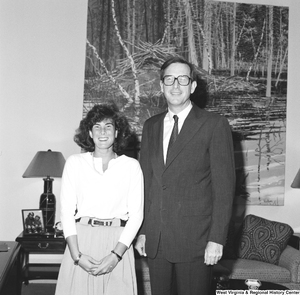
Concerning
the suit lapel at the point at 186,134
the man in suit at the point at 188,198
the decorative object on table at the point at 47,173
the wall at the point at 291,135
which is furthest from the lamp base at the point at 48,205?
the suit lapel at the point at 186,134

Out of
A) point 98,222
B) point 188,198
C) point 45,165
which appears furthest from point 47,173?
point 188,198

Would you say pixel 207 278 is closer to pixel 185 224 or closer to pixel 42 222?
pixel 185 224

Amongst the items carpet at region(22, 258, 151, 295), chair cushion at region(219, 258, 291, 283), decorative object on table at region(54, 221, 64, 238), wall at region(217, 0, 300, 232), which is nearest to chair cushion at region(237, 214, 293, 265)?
chair cushion at region(219, 258, 291, 283)

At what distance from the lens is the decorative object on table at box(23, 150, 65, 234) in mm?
4395

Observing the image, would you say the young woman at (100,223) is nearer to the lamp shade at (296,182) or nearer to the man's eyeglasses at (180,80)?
the man's eyeglasses at (180,80)

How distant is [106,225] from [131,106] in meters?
2.55

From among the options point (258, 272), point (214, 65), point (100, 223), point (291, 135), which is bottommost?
point (258, 272)

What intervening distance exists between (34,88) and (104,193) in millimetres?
2655

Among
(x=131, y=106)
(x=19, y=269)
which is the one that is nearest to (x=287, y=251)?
(x=131, y=106)

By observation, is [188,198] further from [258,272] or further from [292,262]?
[292,262]

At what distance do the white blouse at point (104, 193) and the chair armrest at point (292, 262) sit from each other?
2.27 m

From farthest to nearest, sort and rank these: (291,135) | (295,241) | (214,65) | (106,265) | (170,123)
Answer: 1. (291,135)
2. (214,65)
3. (295,241)
4. (170,123)
5. (106,265)

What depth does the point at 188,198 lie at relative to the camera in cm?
240

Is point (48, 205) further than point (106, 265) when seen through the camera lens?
Yes
